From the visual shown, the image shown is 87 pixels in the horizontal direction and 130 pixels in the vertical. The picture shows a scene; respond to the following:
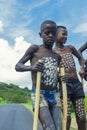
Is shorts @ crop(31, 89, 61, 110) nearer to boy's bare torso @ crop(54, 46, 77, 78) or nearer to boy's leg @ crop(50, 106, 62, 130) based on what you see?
boy's leg @ crop(50, 106, 62, 130)

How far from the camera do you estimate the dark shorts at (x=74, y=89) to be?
7.85 m

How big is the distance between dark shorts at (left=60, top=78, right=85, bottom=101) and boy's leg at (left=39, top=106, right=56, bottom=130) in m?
1.34

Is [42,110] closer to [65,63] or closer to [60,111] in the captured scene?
[60,111]

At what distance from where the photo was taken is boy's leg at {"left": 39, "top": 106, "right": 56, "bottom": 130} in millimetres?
6457

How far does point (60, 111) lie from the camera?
6738 mm

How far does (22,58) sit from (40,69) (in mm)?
487

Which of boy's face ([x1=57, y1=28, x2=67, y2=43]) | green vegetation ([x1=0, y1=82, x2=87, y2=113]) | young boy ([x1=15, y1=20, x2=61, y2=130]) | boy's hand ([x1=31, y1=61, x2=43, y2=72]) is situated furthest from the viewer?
green vegetation ([x1=0, y1=82, x2=87, y2=113])

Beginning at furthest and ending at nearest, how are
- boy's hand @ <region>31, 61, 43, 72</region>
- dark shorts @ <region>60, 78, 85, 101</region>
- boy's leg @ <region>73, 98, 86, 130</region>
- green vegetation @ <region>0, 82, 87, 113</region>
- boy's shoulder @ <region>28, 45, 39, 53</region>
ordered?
green vegetation @ <region>0, 82, 87, 113</region> → dark shorts @ <region>60, 78, 85, 101</region> → boy's leg @ <region>73, 98, 86, 130</region> → boy's shoulder @ <region>28, 45, 39, 53</region> → boy's hand @ <region>31, 61, 43, 72</region>

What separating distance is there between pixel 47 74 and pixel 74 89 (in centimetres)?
122

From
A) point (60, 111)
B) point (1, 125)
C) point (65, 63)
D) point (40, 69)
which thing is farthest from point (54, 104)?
point (1, 125)

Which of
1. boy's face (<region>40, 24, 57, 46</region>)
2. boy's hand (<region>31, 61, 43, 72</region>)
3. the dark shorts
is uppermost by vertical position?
boy's face (<region>40, 24, 57, 46</region>)

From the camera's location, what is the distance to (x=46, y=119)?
21.3 ft

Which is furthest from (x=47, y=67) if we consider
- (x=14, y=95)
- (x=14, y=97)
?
→ (x=14, y=95)

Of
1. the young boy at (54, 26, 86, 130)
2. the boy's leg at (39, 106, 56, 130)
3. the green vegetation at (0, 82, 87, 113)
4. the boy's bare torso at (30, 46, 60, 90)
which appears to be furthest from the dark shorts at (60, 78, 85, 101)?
the green vegetation at (0, 82, 87, 113)
